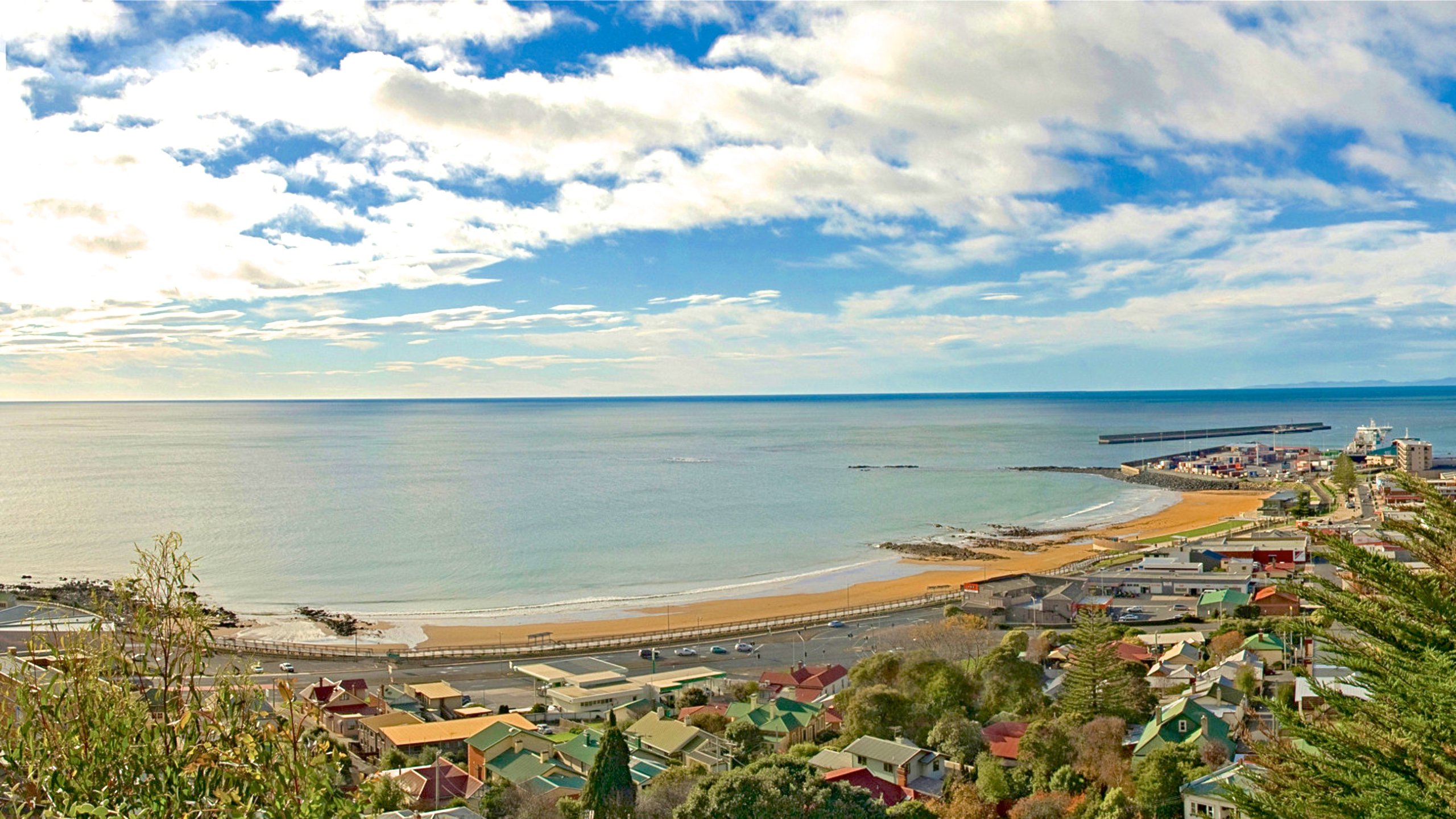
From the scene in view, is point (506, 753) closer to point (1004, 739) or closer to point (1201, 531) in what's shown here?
point (1004, 739)

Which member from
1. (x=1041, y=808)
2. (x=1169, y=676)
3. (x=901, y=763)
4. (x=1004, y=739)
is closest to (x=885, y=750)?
(x=901, y=763)

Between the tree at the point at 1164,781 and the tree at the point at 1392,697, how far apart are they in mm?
8359

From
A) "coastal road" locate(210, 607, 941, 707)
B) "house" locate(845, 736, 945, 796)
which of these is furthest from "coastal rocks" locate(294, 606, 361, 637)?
"house" locate(845, 736, 945, 796)

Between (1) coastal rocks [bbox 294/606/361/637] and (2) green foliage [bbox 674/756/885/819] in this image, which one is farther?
(1) coastal rocks [bbox 294/606/361/637]

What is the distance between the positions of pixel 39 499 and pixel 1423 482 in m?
99.4

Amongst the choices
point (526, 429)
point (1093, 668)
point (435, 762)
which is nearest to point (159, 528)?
point (435, 762)

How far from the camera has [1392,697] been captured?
28.0 ft

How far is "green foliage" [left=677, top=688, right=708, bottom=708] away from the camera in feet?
95.7

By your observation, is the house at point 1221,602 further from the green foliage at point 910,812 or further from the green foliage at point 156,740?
the green foliage at point 156,740

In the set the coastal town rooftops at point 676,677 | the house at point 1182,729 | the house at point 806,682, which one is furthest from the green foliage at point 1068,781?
the coastal town rooftops at point 676,677

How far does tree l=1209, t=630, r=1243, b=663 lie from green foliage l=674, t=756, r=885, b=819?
1838cm

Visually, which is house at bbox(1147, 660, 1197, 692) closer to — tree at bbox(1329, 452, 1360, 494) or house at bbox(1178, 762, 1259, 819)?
house at bbox(1178, 762, 1259, 819)

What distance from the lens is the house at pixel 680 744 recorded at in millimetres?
22578

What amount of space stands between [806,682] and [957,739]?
331 inches
